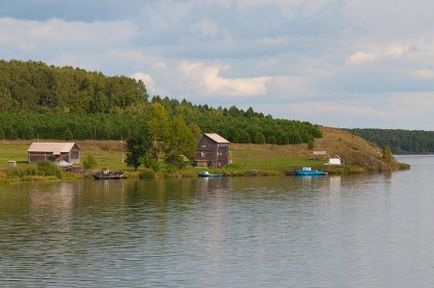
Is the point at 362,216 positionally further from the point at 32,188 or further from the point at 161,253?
the point at 32,188

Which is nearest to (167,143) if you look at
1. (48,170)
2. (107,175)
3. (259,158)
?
(107,175)

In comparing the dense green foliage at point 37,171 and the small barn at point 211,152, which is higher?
the small barn at point 211,152

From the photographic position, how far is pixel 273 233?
5778 centimetres

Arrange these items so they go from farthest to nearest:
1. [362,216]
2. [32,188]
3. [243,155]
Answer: [243,155], [32,188], [362,216]

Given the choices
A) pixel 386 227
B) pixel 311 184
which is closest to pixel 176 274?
pixel 386 227

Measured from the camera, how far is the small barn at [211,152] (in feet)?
486

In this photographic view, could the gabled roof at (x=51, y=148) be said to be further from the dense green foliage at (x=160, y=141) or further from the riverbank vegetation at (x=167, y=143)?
the dense green foliage at (x=160, y=141)

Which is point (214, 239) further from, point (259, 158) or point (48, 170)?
point (259, 158)

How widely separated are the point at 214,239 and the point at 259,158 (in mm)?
108552

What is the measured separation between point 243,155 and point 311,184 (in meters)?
48.6

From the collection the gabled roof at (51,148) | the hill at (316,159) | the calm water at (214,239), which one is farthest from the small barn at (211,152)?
the calm water at (214,239)

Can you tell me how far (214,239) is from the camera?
5459 cm

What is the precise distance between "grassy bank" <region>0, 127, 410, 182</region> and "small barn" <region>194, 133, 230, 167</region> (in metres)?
2.79

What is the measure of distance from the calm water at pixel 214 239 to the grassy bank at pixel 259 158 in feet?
111
